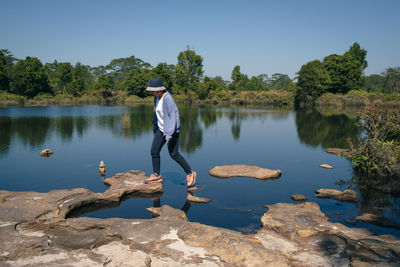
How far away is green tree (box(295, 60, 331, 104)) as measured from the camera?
5684cm

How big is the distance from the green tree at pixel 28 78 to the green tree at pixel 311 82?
52.6 meters

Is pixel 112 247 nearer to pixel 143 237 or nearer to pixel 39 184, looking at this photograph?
pixel 143 237

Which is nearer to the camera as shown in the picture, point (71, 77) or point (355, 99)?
point (355, 99)

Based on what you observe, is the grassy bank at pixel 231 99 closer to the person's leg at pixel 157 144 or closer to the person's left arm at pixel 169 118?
the person's leg at pixel 157 144

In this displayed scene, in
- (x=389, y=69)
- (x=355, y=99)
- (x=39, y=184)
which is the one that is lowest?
(x=39, y=184)

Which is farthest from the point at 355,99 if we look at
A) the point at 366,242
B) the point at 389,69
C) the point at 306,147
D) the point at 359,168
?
the point at 366,242

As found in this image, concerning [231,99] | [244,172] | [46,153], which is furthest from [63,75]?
[244,172]

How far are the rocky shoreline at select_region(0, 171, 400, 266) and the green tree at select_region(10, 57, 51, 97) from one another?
6348 cm

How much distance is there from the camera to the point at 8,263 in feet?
10.2

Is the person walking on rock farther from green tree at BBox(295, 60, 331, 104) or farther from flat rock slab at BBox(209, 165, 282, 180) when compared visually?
green tree at BBox(295, 60, 331, 104)

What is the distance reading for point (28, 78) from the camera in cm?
5931

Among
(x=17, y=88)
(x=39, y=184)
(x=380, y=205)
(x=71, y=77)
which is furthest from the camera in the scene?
(x=71, y=77)

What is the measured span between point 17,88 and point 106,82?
67.1 ft

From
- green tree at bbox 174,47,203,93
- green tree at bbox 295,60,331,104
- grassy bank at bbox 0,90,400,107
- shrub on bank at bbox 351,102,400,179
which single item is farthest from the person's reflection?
green tree at bbox 174,47,203,93
